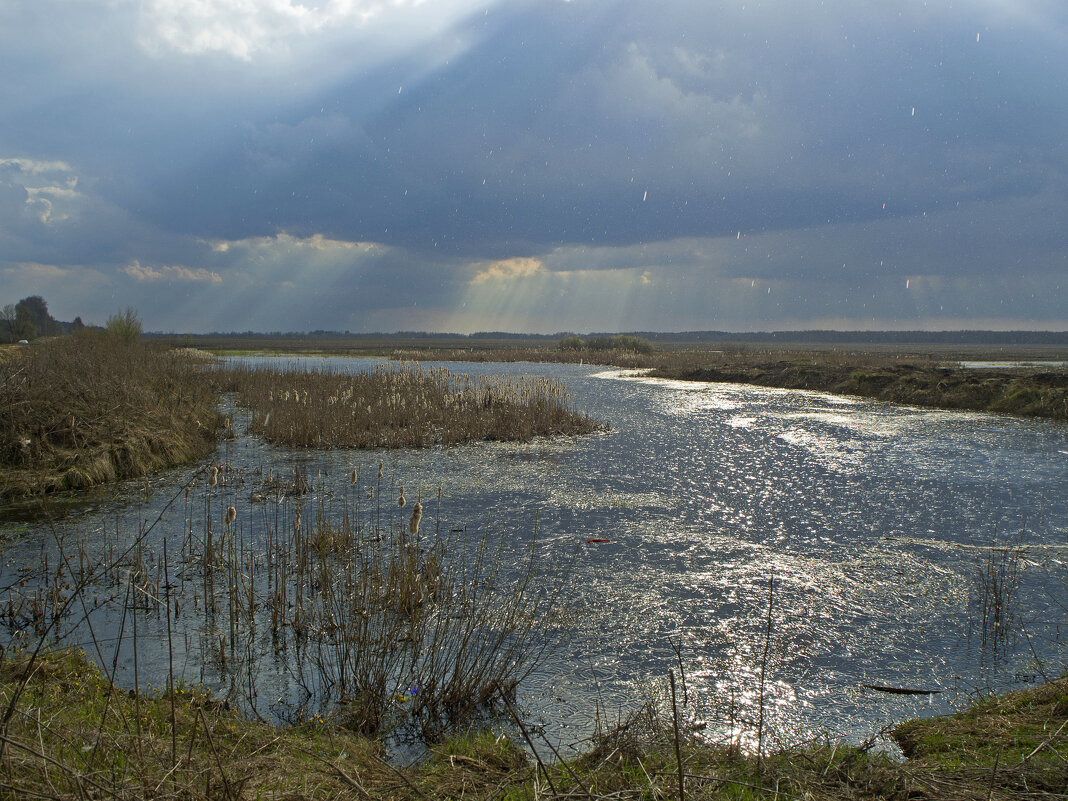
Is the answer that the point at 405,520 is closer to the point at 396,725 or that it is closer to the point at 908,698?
the point at 396,725

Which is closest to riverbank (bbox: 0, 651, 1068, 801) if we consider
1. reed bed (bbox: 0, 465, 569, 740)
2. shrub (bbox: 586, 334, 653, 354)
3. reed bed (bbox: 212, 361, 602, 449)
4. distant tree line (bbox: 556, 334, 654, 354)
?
reed bed (bbox: 0, 465, 569, 740)

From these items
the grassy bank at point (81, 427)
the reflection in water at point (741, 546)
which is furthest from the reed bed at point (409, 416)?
the grassy bank at point (81, 427)

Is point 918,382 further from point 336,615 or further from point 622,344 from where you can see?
point 622,344

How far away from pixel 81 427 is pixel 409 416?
835 cm

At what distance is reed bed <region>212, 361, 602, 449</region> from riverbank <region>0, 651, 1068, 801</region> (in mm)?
12806

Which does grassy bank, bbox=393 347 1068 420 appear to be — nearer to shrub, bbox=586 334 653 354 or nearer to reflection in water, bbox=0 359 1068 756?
reflection in water, bbox=0 359 1068 756

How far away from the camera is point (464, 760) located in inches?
159

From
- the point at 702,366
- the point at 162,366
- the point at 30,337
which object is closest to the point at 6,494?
the point at 162,366

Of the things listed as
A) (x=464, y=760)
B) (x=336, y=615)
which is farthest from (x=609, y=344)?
(x=464, y=760)

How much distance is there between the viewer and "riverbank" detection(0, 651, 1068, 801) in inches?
123

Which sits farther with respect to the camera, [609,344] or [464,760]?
[609,344]

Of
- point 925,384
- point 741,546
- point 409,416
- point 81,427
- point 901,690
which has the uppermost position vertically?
point 925,384

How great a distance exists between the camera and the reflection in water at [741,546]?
548 centimetres

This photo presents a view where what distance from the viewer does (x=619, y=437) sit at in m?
18.9
